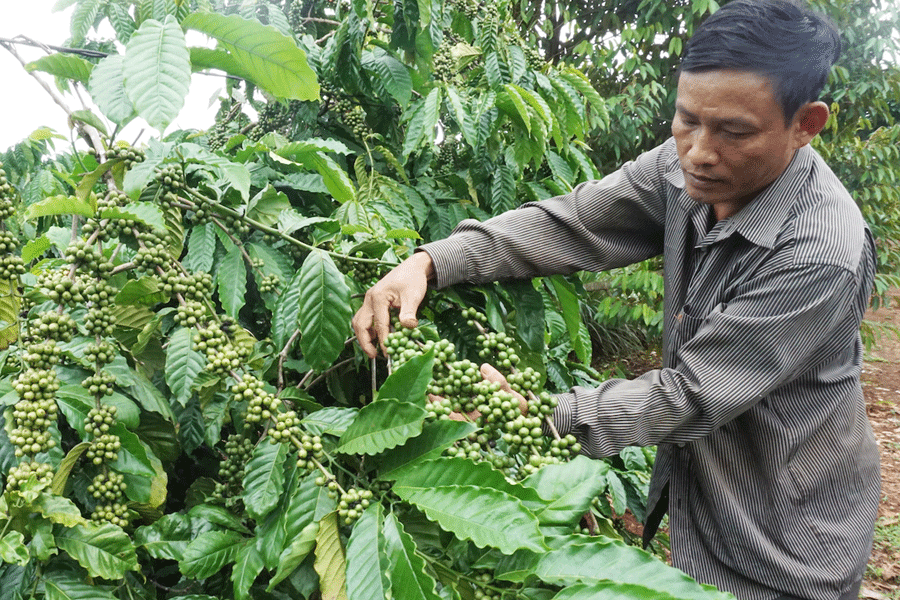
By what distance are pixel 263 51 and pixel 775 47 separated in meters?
0.95

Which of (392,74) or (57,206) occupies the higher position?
(392,74)

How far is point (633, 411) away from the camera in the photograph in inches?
51.7

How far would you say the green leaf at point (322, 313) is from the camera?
1.28m

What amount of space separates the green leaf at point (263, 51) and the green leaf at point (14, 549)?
0.88 metres

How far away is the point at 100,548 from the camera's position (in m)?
1.06

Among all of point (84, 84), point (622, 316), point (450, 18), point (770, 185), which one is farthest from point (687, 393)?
point (622, 316)

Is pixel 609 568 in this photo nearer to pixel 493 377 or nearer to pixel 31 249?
pixel 493 377

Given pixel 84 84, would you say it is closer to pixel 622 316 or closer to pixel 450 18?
pixel 450 18

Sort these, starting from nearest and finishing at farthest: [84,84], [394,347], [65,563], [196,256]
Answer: [65,563], [394,347], [84,84], [196,256]

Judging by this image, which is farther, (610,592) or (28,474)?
(28,474)

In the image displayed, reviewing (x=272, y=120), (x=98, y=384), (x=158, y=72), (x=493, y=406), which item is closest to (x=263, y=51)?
(x=158, y=72)

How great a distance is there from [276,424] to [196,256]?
2.05 ft

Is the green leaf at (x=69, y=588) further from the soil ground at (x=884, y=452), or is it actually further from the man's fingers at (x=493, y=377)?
the soil ground at (x=884, y=452)

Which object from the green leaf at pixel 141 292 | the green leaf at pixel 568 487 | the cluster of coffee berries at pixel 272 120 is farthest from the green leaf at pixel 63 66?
the cluster of coffee berries at pixel 272 120
